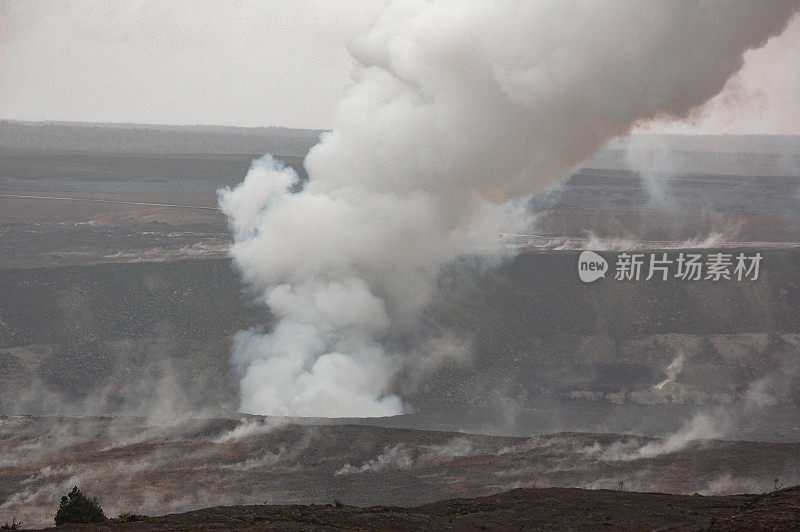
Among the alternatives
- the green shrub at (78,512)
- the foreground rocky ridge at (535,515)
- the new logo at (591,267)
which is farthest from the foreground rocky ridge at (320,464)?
the new logo at (591,267)


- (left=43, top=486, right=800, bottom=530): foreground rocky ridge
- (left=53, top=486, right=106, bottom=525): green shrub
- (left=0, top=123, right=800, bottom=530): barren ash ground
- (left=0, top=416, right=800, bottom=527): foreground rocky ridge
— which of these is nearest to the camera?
(left=43, top=486, right=800, bottom=530): foreground rocky ridge

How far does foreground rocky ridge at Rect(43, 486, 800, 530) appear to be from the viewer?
19.5 meters

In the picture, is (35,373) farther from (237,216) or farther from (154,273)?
(237,216)

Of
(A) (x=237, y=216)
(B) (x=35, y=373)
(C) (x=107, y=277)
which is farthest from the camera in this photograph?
(A) (x=237, y=216)

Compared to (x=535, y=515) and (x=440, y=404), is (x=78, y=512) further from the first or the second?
(x=440, y=404)

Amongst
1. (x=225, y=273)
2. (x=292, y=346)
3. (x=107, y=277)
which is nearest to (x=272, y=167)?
(x=225, y=273)

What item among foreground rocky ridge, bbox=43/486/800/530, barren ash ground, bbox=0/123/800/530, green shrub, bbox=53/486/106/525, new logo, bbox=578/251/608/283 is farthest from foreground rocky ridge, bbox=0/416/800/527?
new logo, bbox=578/251/608/283

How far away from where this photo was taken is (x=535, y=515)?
22.1 metres

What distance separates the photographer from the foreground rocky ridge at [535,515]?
19.5 meters

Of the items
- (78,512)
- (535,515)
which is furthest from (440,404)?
(78,512)

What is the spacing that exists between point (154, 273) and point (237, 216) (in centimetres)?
818

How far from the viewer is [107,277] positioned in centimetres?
4884

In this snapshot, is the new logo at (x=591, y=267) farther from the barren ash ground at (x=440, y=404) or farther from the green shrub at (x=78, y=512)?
the green shrub at (x=78, y=512)

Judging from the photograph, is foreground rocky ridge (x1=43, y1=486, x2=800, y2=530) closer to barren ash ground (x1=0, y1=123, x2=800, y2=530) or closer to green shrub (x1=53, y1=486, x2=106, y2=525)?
barren ash ground (x1=0, y1=123, x2=800, y2=530)
